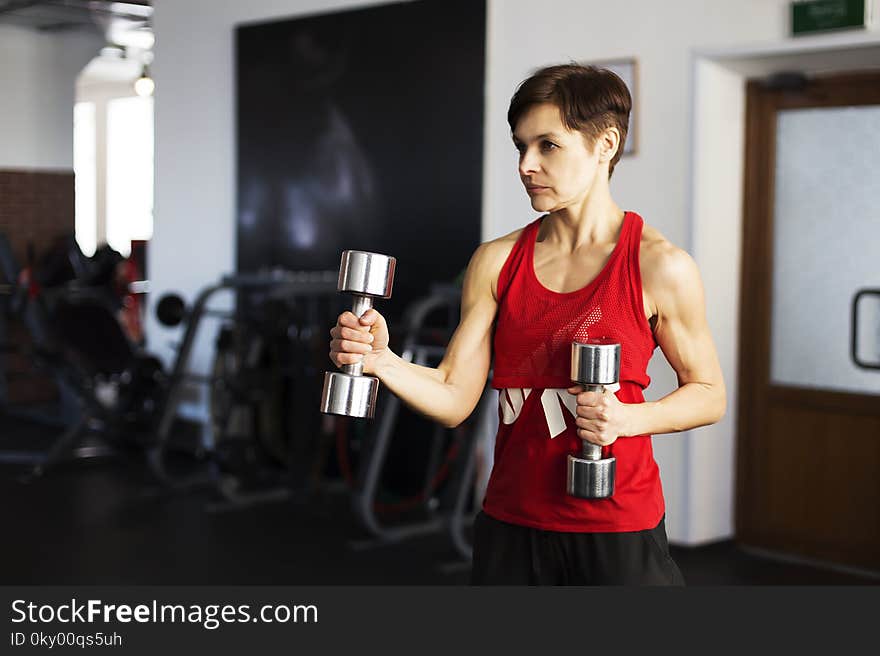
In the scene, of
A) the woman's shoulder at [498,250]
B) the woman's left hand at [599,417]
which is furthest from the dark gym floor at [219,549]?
the woman's left hand at [599,417]

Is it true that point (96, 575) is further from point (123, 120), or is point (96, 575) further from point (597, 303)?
point (123, 120)

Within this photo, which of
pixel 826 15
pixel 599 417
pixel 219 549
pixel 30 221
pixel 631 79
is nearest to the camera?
pixel 599 417

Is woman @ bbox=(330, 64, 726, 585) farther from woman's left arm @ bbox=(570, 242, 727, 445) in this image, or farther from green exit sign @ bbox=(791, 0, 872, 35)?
green exit sign @ bbox=(791, 0, 872, 35)

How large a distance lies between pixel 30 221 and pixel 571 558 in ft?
25.9

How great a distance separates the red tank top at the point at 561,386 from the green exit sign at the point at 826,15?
2.63 m

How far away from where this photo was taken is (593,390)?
171 cm

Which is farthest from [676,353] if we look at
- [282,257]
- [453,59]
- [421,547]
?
[282,257]

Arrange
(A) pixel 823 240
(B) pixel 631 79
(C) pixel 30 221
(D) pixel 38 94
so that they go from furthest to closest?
(D) pixel 38 94, (C) pixel 30 221, (B) pixel 631 79, (A) pixel 823 240

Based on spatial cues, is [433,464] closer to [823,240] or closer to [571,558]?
[823,240]

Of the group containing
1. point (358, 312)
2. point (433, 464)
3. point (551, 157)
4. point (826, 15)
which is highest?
point (826, 15)

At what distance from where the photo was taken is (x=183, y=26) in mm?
6785

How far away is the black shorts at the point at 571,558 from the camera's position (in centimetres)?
181

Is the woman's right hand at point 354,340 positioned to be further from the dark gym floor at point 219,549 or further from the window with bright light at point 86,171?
the window with bright light at point 86,171

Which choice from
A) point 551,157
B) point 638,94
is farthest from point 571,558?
point 638,94
